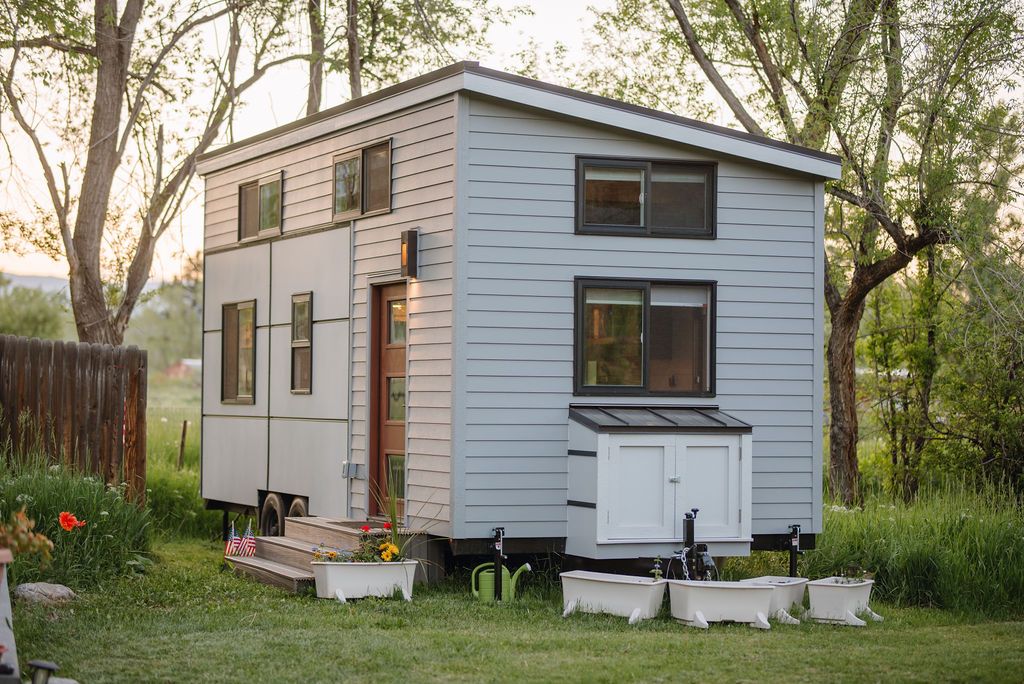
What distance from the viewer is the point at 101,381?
12.1 m

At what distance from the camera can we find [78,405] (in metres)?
12.0

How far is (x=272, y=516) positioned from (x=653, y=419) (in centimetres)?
488

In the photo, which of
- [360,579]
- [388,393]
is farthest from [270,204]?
[360,579]

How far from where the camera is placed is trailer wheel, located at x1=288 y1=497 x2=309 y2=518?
12289mm

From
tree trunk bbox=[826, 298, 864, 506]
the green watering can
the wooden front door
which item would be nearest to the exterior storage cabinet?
the green watering can

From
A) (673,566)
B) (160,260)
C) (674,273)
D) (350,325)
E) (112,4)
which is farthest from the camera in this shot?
(160,260)

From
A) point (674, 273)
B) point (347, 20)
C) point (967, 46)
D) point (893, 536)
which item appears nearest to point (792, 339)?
point (674, 273)

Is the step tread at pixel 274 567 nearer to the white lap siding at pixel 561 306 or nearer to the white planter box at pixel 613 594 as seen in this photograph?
the white lap siding at pixel 561 306

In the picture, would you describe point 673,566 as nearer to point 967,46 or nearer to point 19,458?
point 19,458

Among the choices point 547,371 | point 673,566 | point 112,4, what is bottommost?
point 673,566

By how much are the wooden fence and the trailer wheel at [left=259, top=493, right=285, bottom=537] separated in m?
1.28

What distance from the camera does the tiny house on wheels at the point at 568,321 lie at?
32.8 feet

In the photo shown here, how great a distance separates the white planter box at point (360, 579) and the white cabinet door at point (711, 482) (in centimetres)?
223

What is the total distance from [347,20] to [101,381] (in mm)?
8330
